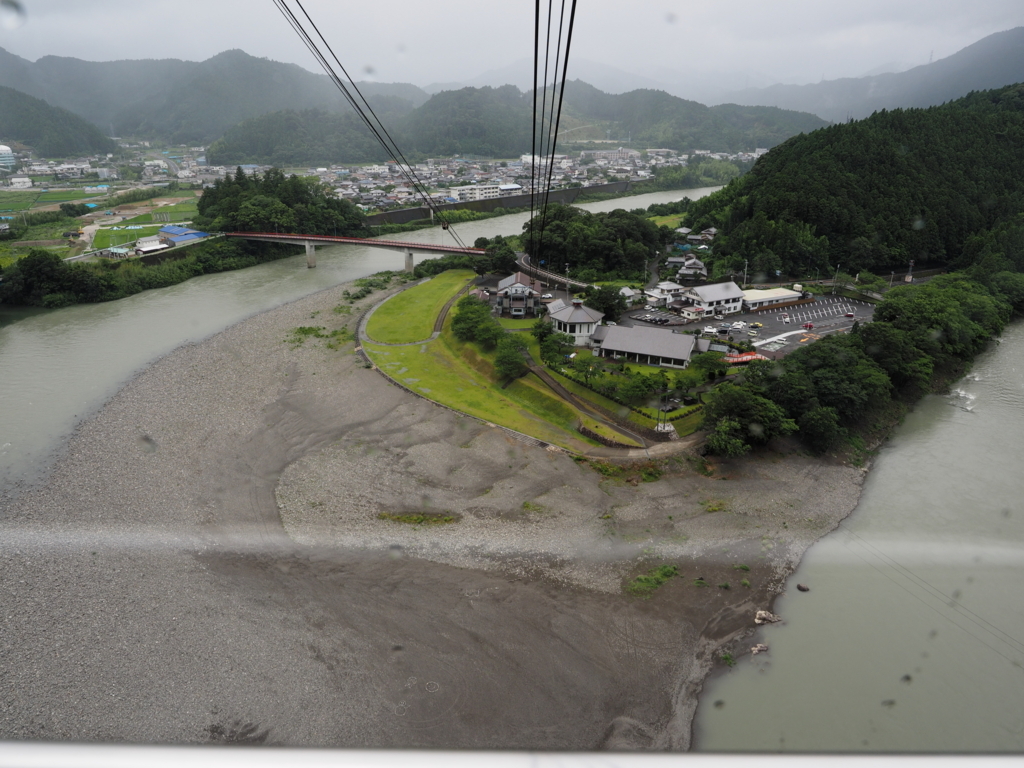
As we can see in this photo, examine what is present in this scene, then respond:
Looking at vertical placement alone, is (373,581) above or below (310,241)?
below

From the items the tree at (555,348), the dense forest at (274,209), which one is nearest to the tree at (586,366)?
Answer: the tree at (555,348)

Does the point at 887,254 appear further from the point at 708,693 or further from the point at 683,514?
the point at 708,693

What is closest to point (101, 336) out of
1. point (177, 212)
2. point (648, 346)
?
point (648, 346)

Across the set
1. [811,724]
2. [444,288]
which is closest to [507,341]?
[444,288]

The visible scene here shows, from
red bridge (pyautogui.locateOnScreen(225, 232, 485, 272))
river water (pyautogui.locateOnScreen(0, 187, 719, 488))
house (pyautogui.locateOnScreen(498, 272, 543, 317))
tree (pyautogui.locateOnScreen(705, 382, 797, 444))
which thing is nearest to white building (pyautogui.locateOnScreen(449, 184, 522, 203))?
river water (pyautogui.locateOnScreen(0, 187, 719, 488))

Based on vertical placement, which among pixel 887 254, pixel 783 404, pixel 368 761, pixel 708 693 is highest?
pixel 368 761

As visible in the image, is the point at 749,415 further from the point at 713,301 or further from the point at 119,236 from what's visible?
the point at 119,236

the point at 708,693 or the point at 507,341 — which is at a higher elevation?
the point at 507,341

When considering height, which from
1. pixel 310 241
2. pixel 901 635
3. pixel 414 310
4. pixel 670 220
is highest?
pixel 670 220
